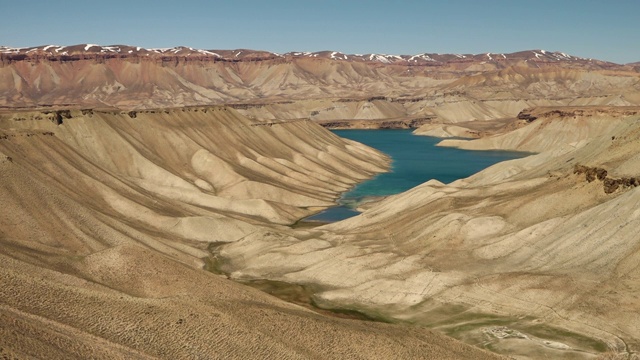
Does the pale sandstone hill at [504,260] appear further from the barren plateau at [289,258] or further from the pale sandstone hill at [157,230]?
the pale sandstone hill at [157,230]

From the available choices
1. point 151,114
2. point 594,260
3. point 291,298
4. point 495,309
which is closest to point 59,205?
point 291,298

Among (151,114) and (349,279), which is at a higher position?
(151,114)

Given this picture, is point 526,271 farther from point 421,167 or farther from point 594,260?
point 421,167

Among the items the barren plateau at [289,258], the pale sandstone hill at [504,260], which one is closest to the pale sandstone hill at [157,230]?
the barren plateau at [289,258]

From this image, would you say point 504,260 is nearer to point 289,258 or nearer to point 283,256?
point 289,258

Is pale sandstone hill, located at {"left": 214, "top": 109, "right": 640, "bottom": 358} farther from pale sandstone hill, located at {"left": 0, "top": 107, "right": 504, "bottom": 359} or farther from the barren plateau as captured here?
pale sandstone hill, located at {"left": 0, "top": 107, "right": 504, "bottom": 359}
